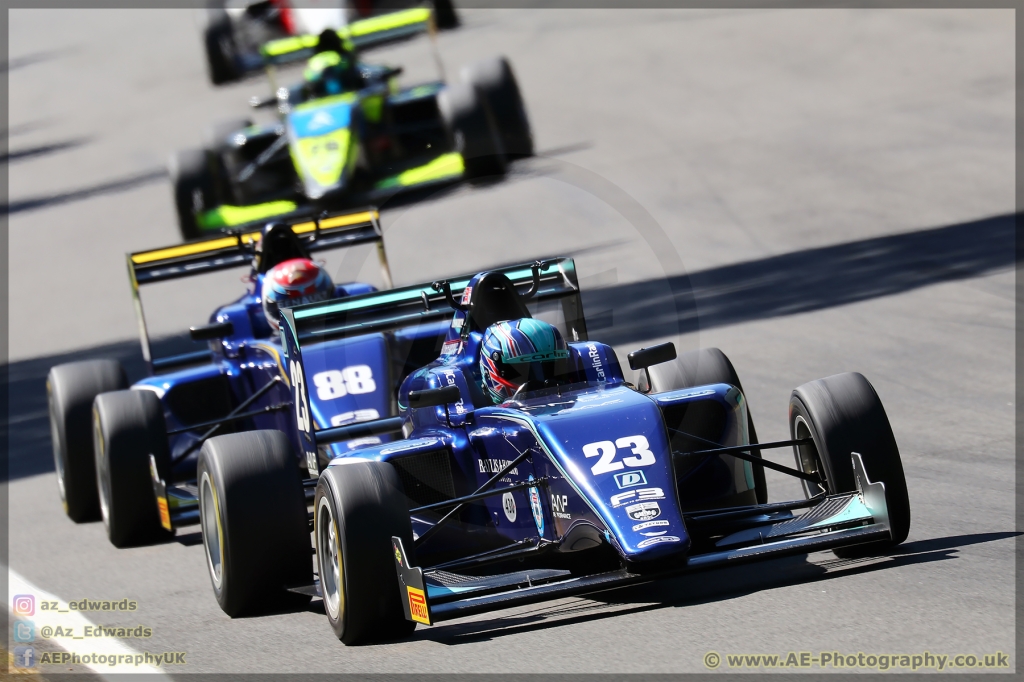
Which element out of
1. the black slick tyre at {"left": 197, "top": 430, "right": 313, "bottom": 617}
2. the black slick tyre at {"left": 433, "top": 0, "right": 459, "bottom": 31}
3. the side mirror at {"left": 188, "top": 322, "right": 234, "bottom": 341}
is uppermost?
the black slick tyre at {"left": 433, "top": 0, "right": 459, "bottom": 31}

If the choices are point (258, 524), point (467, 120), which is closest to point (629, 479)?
point (258, 524)

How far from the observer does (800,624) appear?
631 cm

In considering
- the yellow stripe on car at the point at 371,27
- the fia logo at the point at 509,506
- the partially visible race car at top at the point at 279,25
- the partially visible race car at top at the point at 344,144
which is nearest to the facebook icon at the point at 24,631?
the fia logo at the point at 509,506

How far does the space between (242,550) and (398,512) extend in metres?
1.10

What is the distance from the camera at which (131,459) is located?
31.6 feet

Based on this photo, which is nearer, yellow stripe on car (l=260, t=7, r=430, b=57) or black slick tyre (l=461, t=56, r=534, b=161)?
black slick tyre (l=461, t=56, r=534, b=161)

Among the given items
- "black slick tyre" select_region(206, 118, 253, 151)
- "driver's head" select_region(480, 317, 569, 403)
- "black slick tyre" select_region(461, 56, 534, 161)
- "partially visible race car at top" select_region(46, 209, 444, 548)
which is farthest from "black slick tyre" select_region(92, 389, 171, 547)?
"black slick tyre" select_region(206, 118, 253, 151)

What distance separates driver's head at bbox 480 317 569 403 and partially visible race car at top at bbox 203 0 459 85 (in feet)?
42.9

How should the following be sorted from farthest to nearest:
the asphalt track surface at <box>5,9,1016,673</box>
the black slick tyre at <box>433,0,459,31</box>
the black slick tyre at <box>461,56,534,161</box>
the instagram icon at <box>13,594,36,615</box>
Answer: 1. the black slick tyre at <box>433,0,459,31</box>
2. the black slick tyre at <box>461,56,534,161</box>
3. the instagram icon at <box>13,594,36,615</box>
4. the asphalt track surface at <box>5,9,1016,673</box>

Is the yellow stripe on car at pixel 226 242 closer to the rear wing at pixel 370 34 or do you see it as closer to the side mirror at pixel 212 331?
the side mirror at pixel 212 331

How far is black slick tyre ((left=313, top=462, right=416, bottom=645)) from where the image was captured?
6.58 m

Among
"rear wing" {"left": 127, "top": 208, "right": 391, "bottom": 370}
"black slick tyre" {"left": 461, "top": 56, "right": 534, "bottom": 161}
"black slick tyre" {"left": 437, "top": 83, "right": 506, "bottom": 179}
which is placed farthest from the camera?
"black slick tyre" {"left": 461, "top": 56, "right": 534, "bottom": 161}

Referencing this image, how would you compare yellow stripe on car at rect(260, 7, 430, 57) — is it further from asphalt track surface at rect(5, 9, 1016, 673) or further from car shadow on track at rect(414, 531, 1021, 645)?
car shadow on track at rect(414, 531, 1021, 645)

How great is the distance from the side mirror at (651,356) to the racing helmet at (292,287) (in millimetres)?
3689
